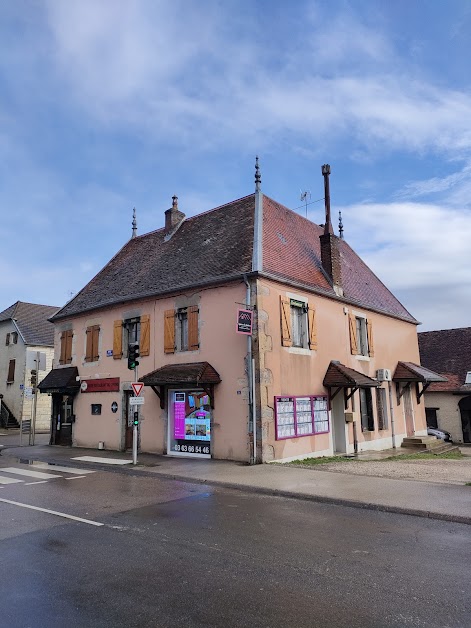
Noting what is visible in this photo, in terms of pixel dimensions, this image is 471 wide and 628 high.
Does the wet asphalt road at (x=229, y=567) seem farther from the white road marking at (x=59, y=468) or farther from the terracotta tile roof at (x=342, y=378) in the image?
the terracotta tile roof at (x=342, y=378)

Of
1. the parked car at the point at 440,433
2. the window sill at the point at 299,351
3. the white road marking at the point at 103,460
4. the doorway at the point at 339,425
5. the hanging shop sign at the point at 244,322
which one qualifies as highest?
the hanging shop sign at the point at 244,322

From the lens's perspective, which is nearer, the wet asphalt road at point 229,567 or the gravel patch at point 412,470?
the wet asphalt road at point 229,567

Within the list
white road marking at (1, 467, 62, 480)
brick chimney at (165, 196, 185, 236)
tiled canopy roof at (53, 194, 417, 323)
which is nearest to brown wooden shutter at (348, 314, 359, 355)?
tiled canopy roof at (53, 194, 417, 323)

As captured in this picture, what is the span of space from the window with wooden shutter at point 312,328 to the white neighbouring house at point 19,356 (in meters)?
21.9

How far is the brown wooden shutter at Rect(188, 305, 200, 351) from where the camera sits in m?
15.8

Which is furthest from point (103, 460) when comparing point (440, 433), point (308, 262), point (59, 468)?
point (440, 433)

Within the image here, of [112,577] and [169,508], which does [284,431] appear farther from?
[112,577]

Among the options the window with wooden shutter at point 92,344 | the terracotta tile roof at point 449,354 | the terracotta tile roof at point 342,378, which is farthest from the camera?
the terracotta tile roof at point 449,354

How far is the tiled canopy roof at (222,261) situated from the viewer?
1633 centimetres

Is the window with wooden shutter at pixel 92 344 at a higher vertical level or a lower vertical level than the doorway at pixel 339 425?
higher

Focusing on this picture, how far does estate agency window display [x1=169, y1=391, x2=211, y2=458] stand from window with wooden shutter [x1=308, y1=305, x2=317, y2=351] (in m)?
4.17

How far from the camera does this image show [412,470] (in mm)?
13000

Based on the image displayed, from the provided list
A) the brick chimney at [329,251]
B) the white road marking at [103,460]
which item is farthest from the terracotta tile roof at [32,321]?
the brick chimney at [329,251]

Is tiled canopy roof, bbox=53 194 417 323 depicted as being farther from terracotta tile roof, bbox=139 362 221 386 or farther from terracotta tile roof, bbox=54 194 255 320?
terracotta tile roof, bbox=139 362 221 386
